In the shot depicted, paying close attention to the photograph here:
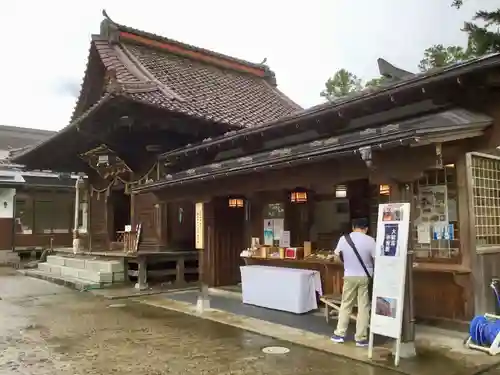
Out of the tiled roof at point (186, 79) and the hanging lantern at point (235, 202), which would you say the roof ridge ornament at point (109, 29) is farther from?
the hanging lantern at point (235, 202)

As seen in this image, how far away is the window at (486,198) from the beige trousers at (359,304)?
7.20ft

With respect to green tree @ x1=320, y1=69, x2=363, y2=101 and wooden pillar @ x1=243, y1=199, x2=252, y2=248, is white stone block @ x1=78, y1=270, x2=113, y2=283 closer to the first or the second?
wooden pillar @ x1=243, y1=199, x2=252, y2=248

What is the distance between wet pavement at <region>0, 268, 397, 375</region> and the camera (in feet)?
19.0

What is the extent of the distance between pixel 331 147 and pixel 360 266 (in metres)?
1.99

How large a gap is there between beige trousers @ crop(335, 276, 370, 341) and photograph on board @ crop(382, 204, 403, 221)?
38.4 inches

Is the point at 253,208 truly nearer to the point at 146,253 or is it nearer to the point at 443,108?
the point at 146,253

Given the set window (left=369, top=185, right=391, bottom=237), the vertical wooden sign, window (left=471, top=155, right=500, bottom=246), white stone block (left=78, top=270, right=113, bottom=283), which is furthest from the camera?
white stone block (left=78, top=270, right=113, bottom=283)

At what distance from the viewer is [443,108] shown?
7543mm

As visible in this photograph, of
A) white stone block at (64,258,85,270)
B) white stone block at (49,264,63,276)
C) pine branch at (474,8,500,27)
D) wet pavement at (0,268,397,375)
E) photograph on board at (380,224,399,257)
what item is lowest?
wet pavement at (0,268,397,375)

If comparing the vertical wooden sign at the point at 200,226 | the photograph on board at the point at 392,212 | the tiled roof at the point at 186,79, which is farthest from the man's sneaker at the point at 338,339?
the tiled roof at the point at 186,79

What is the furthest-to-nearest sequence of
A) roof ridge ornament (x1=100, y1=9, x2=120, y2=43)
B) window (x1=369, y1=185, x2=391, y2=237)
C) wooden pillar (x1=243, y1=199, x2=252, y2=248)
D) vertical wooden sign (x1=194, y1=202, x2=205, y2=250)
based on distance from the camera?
roof ridge ornament (x1=100, y1=9, x2=120, y2=43)
wooden pillar (x1=243, y1=199, x2=252, y2=248)
vertical wooden sign (x1=194, y1=202, x2=205, y2=250)
window (x1=369, y1=185, x2=391, y2=237)

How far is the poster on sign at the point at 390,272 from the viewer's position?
5.68 m

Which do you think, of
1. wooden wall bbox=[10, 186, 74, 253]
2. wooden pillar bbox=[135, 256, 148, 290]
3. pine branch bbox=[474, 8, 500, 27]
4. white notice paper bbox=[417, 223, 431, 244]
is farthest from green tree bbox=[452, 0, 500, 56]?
wooden wall bbox=[10, 186, 74, 253]

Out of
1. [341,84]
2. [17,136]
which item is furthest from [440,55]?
[17,136]
